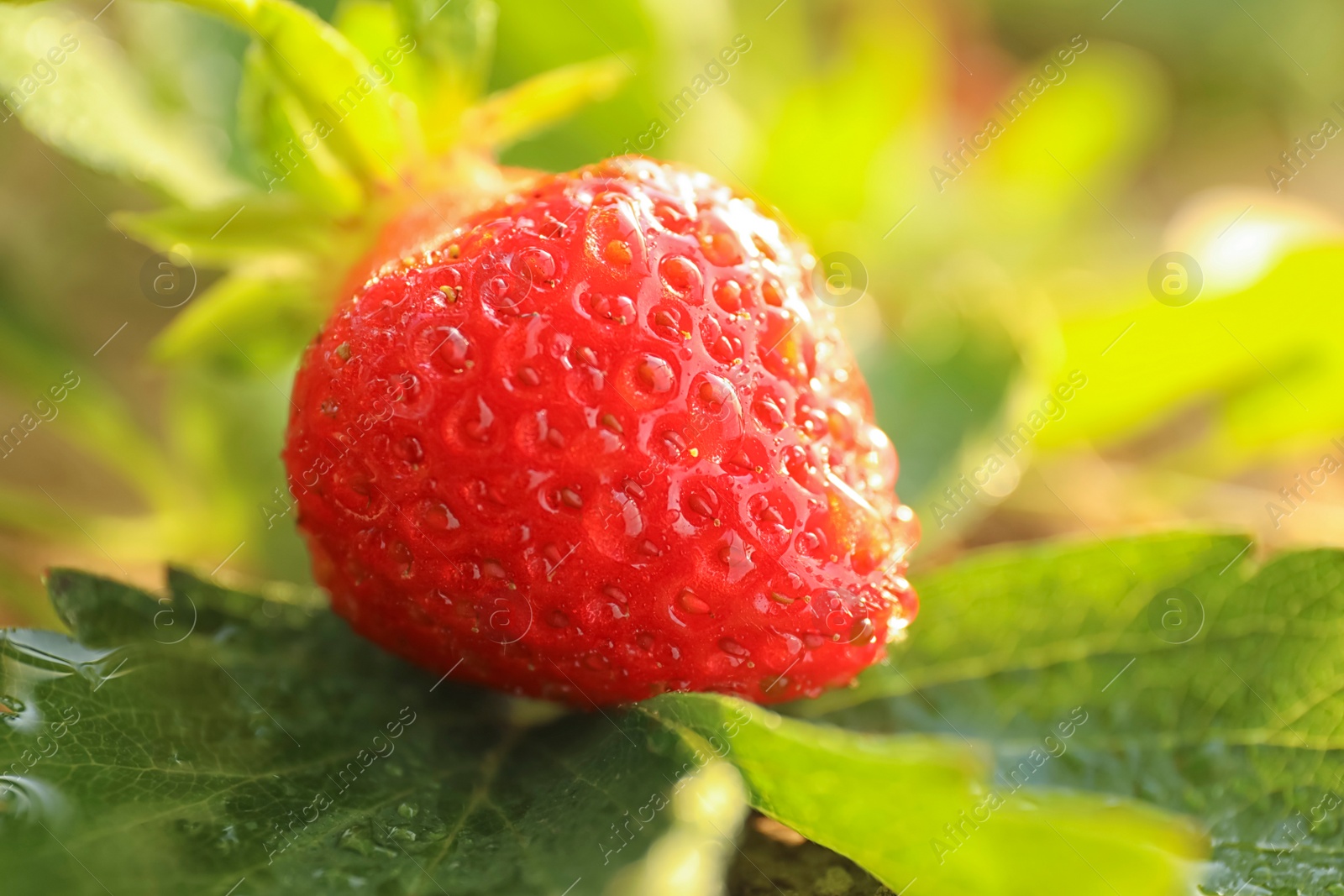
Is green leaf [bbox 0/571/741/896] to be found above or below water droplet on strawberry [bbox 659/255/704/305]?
below

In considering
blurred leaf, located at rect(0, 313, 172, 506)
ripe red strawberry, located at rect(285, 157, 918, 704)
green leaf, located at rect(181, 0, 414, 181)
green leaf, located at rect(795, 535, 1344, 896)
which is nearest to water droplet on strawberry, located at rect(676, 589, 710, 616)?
ripe red strawberry, located at rect(285, 157, 918, 704)

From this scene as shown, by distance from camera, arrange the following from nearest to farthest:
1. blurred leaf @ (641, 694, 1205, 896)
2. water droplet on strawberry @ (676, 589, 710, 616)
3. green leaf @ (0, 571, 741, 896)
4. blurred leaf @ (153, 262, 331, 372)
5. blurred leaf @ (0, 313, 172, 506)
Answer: blurred leaf @ (641, 694, 1205, 896), green leaf @ (0, 571, 741, 896), water droplet on strawberry @ (676, 589, 710, 616), blurred leaf @ (153, 262, 331, 372), blurred leaf @ (0, 313, 172, 506)

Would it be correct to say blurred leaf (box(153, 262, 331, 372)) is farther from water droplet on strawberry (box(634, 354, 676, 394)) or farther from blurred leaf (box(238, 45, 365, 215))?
water droplet on strawberry (box(634, 354, 676, 394))

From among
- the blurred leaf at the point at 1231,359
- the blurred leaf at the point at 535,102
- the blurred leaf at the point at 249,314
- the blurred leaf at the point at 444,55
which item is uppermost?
the blurred leaf at the point at 444,55

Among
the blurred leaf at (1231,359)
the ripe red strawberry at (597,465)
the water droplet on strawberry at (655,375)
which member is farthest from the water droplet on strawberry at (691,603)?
the blurred leaf at (1231,359)

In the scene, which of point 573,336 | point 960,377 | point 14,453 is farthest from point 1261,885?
point 14,453

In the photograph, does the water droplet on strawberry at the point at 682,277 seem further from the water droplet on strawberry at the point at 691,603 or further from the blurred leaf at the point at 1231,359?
the blurred leaf at the point at 1231,359
